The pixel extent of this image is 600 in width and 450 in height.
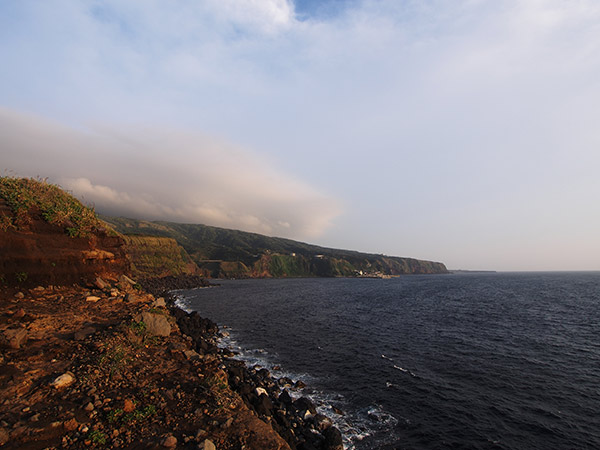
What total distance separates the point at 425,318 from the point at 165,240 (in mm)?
120641

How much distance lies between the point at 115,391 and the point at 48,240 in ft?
47.3

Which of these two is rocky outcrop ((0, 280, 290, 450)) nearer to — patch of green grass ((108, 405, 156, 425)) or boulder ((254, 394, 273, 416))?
patch of green grass ((108, 405, 156, 425))

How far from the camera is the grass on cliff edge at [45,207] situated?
57.0 ft

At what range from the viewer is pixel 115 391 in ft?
31.2

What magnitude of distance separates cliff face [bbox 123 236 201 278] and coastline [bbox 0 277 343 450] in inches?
4162

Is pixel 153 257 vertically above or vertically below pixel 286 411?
above

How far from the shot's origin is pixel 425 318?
48.8 metres

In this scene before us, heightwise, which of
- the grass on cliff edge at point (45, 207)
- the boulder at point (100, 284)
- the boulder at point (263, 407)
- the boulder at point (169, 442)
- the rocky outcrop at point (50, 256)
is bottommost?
the boulder at point (263, 407)

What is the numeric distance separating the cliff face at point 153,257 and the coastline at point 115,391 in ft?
347

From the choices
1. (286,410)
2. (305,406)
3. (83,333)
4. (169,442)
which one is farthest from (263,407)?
(83,333)

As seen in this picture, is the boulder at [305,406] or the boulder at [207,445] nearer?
the boulder at [207,445]

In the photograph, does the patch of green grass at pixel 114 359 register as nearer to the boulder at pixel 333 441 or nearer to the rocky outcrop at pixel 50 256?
the rocky outcrop at pixel 50 256

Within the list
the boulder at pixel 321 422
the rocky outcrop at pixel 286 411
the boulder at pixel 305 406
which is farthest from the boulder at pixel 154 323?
the boulder at pixel 321 422

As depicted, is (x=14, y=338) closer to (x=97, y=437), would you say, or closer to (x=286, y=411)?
(x=97, y=437)
